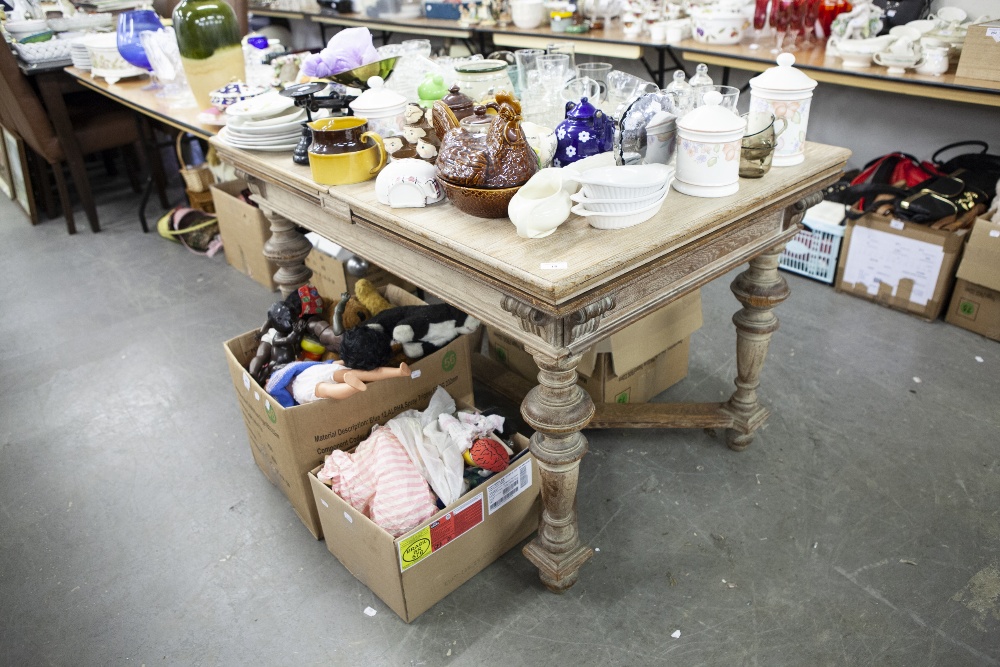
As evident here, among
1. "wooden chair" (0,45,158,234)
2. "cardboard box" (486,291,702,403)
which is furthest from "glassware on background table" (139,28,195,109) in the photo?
"cardboard box" (486,291,702,403)

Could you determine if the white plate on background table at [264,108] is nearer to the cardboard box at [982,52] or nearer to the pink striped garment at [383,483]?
the pink striped garment at [383,483]

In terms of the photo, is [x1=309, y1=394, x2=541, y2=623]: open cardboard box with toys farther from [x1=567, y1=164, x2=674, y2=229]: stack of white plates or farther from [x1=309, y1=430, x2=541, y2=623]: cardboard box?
[x1=567, y1=164, x2=674, y2=229]: stack of white plates

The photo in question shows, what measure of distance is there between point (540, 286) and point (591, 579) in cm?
85

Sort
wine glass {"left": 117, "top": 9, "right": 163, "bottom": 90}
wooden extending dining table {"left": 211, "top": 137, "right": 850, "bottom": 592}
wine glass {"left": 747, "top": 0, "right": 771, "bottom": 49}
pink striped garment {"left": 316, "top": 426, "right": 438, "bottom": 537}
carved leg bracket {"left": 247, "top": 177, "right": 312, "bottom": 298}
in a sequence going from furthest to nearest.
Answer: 1. wine glass {"left": 117, "top": 9, "right": 163, "bottom": 90}
2. wine glass {"left": 747, "top": 0, "right": 771, "bottom": 49}
3. carved leg bracket {"left": 247, "top": 177, "right": 312, "bottom": 298}
4. pink striped garment {"left": 316, "top": 426, "right": 438, "bottom": 537}
5. wooden extending dining table {"left": 211, "top": 137, "right": 850, "bottom": 592}

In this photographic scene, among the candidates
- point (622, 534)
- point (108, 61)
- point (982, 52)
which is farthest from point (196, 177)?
point (982, 52)

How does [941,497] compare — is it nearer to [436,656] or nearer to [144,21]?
[436,656]

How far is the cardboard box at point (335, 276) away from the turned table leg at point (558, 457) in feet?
4.08

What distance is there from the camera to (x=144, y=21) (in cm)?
325

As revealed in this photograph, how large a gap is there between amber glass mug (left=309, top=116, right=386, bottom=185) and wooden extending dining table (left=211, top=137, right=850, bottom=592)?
3 cm

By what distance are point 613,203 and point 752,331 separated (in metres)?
0.80

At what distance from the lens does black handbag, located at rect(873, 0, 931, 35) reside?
2.72 m

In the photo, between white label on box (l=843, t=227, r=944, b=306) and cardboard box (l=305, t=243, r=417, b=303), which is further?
cardboard box (l=305, t=243, r=417, b=303)

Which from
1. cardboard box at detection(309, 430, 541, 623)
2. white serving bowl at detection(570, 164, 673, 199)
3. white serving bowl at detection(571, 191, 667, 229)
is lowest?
cardboard box at detection(309, 430, 541, 623)

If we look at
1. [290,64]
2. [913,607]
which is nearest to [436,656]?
[913,607]
